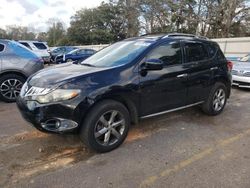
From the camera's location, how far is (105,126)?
133 inches

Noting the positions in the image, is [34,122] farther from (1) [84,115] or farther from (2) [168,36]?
(2) [168,36]

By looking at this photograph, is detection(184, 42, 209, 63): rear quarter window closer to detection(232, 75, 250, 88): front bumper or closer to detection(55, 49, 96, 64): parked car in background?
detection(232, 75, 250, 88): front bumper

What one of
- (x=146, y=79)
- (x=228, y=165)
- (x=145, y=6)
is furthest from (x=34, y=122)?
(x=145, y=6)

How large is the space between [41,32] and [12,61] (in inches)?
2041

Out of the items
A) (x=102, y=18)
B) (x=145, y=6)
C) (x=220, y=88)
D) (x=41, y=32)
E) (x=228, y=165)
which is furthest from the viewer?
(x=41, y=32)

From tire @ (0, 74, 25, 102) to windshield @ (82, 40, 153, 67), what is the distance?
276 cm

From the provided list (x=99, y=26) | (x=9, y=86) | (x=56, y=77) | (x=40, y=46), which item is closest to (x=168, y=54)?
(x=56, y=77)

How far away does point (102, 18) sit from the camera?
38531 mm

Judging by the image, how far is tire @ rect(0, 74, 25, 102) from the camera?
5957 millimetres

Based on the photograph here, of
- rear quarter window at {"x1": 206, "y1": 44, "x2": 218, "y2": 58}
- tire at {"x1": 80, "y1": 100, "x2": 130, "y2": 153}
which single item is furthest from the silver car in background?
tire at {"x1": 80, "y1": 100, "x2": 130, "y2": 153}

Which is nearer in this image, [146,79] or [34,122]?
[34,122]

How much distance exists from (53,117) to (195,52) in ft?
9.54

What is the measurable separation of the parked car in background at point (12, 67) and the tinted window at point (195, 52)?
4077 mm

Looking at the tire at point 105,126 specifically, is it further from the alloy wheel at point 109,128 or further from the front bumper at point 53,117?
the front bumper at point 53,117
